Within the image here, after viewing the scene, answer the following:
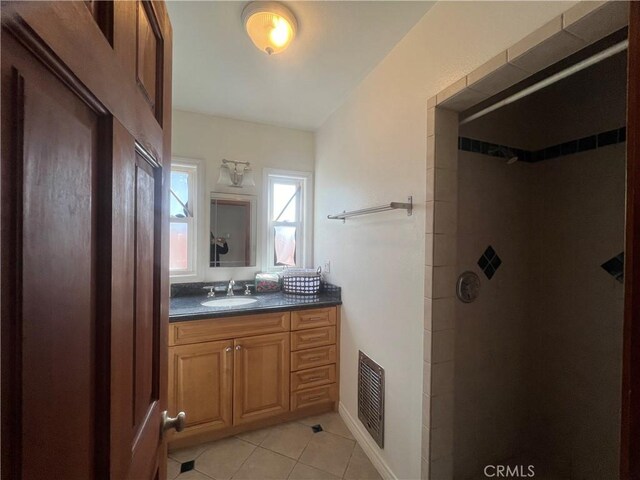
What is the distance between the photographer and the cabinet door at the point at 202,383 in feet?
5.83

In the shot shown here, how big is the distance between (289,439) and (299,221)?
1849 mm

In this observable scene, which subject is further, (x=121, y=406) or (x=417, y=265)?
(x=417, y=265)

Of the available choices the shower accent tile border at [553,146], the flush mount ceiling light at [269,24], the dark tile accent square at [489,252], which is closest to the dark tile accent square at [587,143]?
the shower accent tile border at [553,146]

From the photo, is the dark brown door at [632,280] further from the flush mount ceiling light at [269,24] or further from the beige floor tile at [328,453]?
the beige floor tile at [328,453]

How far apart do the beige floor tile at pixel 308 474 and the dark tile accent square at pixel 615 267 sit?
6.45ft

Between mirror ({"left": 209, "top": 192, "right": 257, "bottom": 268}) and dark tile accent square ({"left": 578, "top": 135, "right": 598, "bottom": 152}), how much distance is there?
7.96 feet

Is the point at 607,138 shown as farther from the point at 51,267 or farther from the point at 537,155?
the point at 51,267

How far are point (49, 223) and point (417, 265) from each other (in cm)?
133

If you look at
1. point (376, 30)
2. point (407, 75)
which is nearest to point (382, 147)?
point (407, 75)

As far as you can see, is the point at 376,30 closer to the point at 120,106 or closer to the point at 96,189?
the point at 120,106

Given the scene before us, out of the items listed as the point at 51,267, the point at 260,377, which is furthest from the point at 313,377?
the point at 51,267

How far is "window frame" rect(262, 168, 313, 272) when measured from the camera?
8.82 ft

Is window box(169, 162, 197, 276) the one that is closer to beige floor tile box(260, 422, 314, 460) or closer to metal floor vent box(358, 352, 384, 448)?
beige floor tile box(260, 422, 314, 460)

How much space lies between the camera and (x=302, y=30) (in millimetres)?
1443
